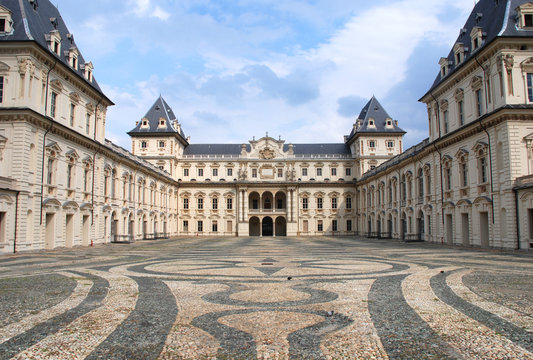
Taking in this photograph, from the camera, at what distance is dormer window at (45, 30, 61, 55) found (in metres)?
31.1

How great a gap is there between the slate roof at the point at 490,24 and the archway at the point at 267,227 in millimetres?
45286

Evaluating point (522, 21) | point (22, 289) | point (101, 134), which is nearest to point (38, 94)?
point (101, 134)

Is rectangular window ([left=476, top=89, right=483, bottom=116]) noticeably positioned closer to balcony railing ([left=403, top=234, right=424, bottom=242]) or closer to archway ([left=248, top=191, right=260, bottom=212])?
balcony railing ([left=403, top=234, right=424, bottom=242])

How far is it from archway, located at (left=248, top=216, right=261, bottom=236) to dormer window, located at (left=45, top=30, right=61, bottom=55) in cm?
5024

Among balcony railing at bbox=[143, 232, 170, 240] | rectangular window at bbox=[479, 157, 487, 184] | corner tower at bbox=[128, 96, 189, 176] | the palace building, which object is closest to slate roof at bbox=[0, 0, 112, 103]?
the palace building

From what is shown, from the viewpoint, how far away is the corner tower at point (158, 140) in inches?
2758

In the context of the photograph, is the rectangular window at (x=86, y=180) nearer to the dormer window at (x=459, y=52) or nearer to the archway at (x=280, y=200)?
the dormer window at (x=459, y=52)

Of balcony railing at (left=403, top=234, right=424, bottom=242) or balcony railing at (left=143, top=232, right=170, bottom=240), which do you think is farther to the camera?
balcony railing at (left=143, top=232, right=170, bottom=240)

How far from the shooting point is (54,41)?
31.5 m

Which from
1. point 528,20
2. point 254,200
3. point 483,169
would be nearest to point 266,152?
point 254,200

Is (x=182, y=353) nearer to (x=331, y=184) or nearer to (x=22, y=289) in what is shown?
(x=22, y=289)

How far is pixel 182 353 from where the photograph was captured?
5.95 metres

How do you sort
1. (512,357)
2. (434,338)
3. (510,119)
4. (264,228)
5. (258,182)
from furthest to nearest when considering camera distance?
(264,228) → (258,182) → (510,119) → (434,338) → (512,357)

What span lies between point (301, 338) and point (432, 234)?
35308mm
